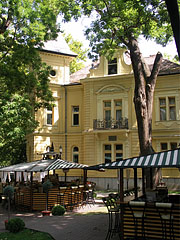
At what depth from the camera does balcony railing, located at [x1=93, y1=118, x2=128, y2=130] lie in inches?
924

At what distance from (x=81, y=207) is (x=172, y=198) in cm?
566

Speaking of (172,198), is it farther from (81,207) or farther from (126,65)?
(126,65)

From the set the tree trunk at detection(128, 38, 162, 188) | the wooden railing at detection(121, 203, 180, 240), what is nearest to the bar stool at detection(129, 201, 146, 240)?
the wooden railing at detection(121, 203, 180, 240)

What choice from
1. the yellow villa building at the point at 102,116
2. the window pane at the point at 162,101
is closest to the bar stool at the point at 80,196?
the yellow villa building at the point at 102,116

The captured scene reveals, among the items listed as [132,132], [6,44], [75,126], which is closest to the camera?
[6,44]

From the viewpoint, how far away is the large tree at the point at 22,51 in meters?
16.7

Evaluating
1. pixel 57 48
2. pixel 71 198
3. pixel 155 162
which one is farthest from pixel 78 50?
pixel 155 162

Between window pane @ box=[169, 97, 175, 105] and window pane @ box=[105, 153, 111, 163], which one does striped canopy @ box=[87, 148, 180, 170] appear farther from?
window pane @ box=[105, 153, 111, 163]

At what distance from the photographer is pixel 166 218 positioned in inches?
283

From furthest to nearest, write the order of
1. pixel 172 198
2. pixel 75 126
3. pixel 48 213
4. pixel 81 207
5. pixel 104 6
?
pixel 75 126, pixel 104 6, pixel 81 207, pixel 48 213, pixel 172 198

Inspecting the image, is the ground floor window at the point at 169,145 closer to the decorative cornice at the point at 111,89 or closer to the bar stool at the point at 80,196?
the decorative cornice at the point at 111,89

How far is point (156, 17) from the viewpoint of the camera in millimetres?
14727

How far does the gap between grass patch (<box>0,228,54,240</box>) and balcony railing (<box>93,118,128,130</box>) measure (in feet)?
49.6

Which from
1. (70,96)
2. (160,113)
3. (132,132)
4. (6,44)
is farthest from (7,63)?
(160,113)
